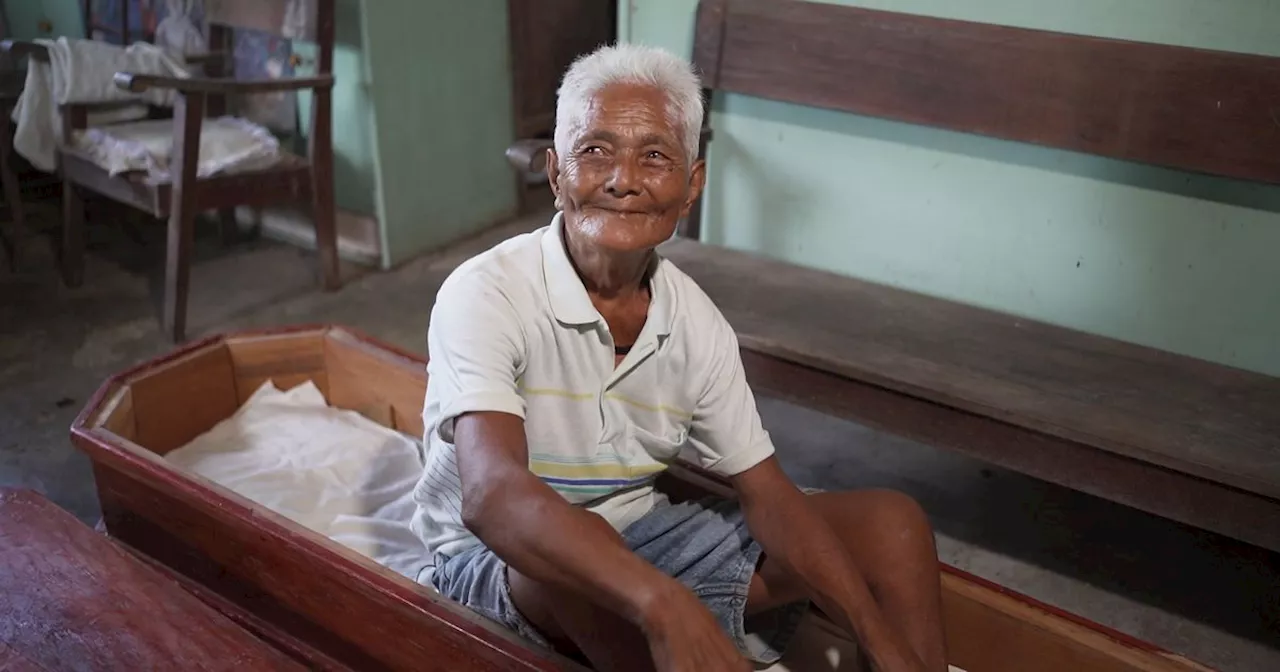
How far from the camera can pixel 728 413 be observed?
135 centimetres

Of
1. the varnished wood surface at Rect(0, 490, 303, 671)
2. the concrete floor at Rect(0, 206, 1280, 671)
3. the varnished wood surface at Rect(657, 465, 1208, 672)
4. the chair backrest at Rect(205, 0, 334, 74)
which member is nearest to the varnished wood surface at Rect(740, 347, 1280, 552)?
the concrete floor at Rect(0, 206, 1280, 671)

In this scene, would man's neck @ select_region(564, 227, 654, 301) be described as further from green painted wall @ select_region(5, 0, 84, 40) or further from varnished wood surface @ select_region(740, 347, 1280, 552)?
green painted wall @ select_region(5, 0, 84, 40)

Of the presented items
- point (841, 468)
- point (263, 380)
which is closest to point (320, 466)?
point (263, 380)

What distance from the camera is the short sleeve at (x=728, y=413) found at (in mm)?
1349

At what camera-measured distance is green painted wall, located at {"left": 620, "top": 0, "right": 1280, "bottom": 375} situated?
213 centimetres

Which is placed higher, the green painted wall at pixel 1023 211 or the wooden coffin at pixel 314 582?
the green painted wall at pixel 1023 211

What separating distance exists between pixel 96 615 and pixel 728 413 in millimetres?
853

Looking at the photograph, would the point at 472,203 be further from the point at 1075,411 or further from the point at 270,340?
the point at 1075,411

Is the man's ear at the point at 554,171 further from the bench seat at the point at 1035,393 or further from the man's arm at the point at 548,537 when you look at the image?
the bench seat at the point at 1035,393

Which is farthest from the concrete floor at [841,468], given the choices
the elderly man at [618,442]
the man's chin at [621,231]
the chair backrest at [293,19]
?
the man's chin at [621,231]

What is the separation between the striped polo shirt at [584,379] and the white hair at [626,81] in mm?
159

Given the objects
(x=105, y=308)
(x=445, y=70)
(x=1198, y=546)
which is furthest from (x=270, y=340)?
(x=1198, y=546)

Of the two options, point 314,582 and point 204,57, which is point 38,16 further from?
point 314,582

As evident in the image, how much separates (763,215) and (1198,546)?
4.23ft
